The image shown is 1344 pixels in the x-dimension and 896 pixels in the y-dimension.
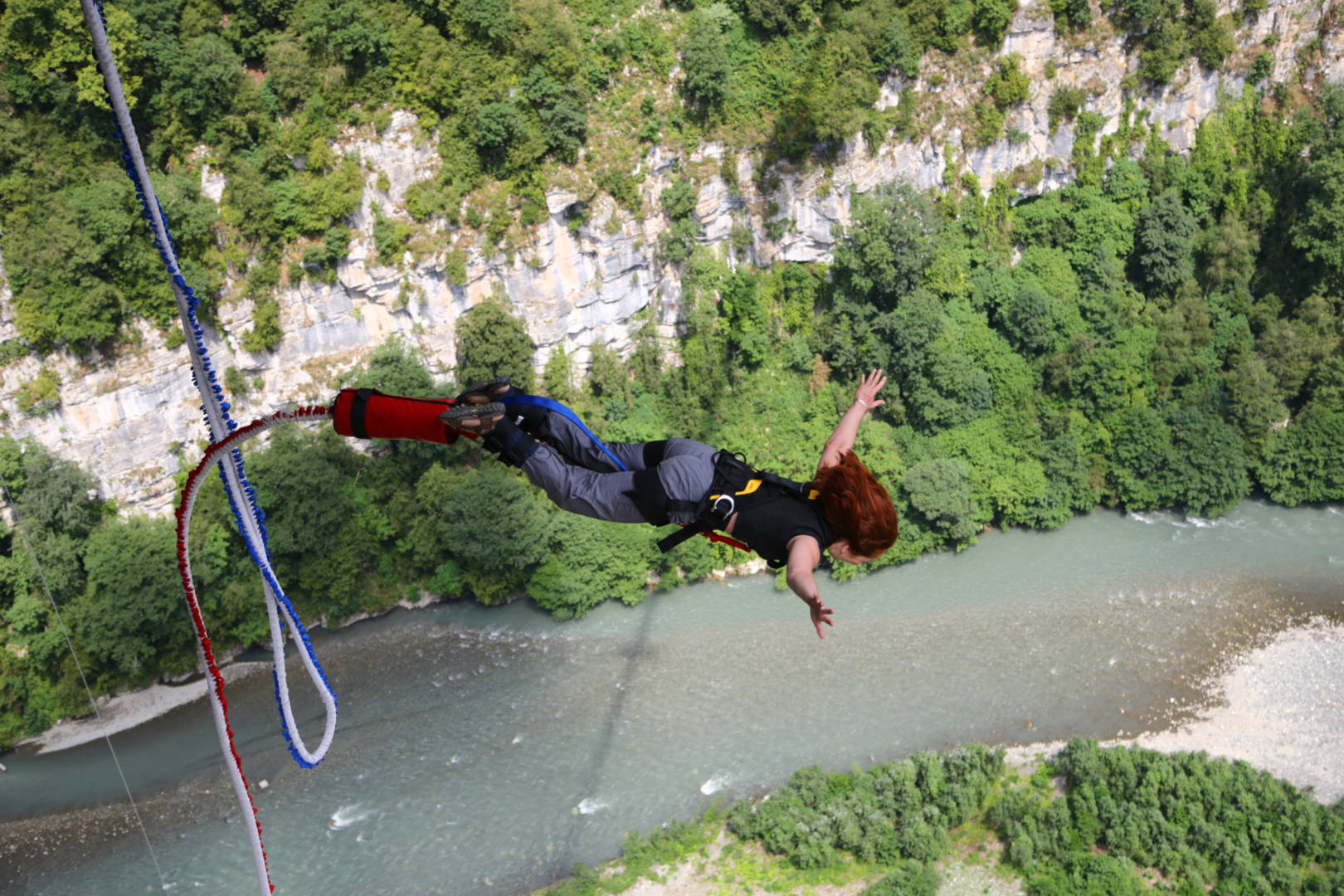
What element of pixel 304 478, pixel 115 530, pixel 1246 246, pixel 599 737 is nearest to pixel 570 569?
pixel 599 737

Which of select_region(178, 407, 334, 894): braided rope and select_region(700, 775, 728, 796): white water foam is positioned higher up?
select_region(178, 407, 334, 894): braided rope

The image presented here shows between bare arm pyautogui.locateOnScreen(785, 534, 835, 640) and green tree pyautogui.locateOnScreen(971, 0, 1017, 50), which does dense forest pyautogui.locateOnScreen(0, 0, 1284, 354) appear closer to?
green tree pyautogui.locateOnScreen(971, 0, 1017, 50)

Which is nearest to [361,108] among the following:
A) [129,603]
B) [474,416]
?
[129,603]

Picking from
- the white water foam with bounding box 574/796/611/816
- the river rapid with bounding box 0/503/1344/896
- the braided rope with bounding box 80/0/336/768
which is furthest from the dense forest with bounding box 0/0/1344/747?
the braided rope with bounding box 80/0/336/768

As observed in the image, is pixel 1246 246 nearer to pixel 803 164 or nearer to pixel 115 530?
pixel 803 164

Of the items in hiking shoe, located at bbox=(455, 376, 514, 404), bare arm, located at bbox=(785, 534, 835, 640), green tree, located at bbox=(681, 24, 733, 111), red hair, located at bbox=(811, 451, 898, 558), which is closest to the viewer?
bare arm, located at bbox=(785, 534, 835, 640)

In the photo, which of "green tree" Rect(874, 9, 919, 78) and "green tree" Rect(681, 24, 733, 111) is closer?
"green tree" Rect(681, 24, 733, 111)

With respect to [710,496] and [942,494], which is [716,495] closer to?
[710,496]
